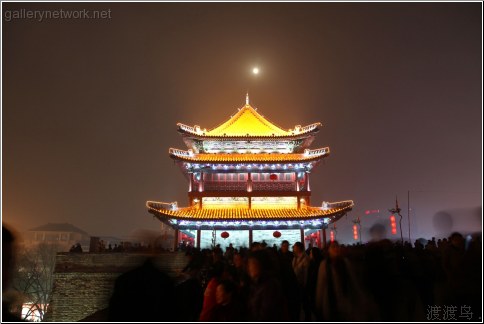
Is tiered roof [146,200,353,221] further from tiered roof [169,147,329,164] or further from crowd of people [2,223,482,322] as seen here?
crowd of people [2,223,482,322]

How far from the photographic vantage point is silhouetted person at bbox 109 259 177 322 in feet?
17.0

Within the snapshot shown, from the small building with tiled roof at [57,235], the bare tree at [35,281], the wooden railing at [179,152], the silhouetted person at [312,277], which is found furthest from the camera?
the small building with tiled roof at [57,235]

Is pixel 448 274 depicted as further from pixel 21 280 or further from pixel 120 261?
pixel 21 280

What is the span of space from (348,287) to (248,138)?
19.8 m

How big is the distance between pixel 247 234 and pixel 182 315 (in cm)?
1691

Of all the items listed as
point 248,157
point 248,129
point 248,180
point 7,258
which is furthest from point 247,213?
point 7,258

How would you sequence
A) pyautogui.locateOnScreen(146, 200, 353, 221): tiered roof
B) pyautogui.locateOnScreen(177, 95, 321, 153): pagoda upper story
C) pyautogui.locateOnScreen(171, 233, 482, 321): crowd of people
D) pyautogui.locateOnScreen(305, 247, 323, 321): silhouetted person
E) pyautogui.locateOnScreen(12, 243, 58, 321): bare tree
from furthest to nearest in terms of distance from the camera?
1. pyautogui.locateOnScreen(12, 243, 58, 321): bare tree
2. pyautogui.locateOnScreen(177, 95, 321, 153): pagoda upper story
3. pyautogui.locateOnScreen(146, 200, 353, 221): tiered roof
4. pyautogui.locateOnScreen(305, 247, 323, 321): silhouetted person
5. pyautogui.locateOnScreen(171, 233, 482, 321): crowd of people

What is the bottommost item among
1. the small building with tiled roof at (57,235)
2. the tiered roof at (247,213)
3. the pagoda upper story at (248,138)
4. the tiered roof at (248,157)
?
the small building with tiled roof at (57,235)

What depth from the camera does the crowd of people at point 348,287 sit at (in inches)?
207

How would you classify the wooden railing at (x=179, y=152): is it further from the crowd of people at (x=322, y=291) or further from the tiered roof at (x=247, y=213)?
the crowd of people at (x=322, y=291)

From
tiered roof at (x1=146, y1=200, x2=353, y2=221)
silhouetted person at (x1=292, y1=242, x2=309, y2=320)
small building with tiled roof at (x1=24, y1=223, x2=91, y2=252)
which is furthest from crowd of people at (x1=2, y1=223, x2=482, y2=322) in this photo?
small building with tiled roof at (x1=24, y1=223, x2=91, y2=252)

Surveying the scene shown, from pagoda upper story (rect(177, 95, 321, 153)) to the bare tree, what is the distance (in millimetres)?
21573

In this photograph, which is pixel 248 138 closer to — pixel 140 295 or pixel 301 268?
pixel 301 268

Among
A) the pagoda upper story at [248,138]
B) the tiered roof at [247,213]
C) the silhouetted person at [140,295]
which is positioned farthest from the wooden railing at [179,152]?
the silhouetted person at [140,295]
